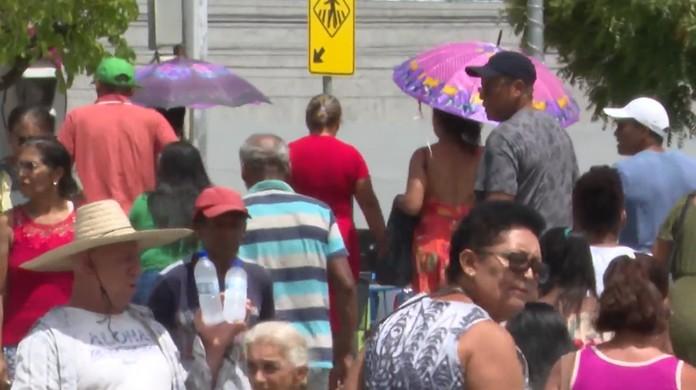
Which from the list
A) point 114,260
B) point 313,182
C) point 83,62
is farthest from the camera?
point 83,62

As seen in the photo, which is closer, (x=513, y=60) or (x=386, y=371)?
(x=386, y=371)

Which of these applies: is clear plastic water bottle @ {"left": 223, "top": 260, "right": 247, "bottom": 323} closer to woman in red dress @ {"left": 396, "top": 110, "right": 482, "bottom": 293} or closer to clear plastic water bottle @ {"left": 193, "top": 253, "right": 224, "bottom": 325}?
clear plastic water bottle @ {"left": 193, "top": 253, "right": 224, "bottom": 325}

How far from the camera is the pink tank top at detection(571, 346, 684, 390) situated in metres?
5.75

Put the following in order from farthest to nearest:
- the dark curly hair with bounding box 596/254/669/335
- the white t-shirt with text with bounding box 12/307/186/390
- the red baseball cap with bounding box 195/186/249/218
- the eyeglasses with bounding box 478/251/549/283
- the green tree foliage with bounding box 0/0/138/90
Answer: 1. the green tree foliage with bounding box 0/0/138/90
2. the red baseball cap with bounding box 195/186/249/218
3. the dark curly hair with bounding box 596/254/669/335
4. the white t-shirt with text with bounding box 12/307/186/390
5. the eyeglasses with bounding box 478/251/549/283

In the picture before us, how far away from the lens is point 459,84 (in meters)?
9.13

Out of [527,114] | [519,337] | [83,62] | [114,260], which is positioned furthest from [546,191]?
[83,62]

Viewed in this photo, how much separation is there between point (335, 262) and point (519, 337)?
6.22 feet

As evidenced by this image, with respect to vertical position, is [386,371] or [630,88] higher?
[386,371]

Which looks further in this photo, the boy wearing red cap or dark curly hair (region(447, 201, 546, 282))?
the boy wearing red cap

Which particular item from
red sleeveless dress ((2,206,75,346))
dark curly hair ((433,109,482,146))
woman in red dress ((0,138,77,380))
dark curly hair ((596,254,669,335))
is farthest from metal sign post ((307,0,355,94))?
dark curly hair ((596,254,669,335))

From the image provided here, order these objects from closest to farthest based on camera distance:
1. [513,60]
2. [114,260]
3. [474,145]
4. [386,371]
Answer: [386,371], [114,260], [513,60], [474,145]

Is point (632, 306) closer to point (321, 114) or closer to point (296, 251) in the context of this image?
point (296, 251)

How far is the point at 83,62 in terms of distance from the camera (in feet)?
39.0

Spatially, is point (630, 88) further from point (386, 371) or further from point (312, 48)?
point (386, 371)
